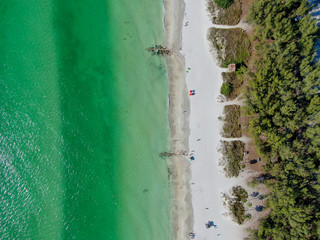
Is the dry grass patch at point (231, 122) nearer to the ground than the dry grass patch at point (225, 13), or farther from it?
nearer to the ground

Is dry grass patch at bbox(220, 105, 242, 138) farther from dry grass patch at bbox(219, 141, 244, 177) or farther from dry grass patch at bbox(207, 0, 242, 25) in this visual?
dry grass patch at bbox(207, 0, 242, 25)

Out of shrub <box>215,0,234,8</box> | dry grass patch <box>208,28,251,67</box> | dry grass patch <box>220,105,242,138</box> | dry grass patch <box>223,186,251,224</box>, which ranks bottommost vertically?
dry grass patch <box>223,186,251,224</box>

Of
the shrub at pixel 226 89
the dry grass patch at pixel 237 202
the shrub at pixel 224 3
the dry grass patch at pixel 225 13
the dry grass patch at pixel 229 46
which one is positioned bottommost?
the dry grass patch at pixel 237 202

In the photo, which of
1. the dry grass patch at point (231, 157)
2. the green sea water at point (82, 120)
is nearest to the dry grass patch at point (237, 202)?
the dry grass patch at point (231, 157)

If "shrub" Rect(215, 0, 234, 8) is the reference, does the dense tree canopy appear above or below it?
below

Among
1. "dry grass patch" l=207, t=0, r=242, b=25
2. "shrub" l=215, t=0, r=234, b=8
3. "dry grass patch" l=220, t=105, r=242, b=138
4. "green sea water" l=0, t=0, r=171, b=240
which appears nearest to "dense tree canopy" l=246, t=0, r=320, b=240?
"dry grass patch" l=220, t=105, r=242, b=138

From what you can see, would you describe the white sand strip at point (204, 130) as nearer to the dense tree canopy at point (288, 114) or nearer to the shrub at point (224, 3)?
the shrub at point (224, 3)

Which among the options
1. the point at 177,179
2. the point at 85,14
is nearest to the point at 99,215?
the point at 177,179
